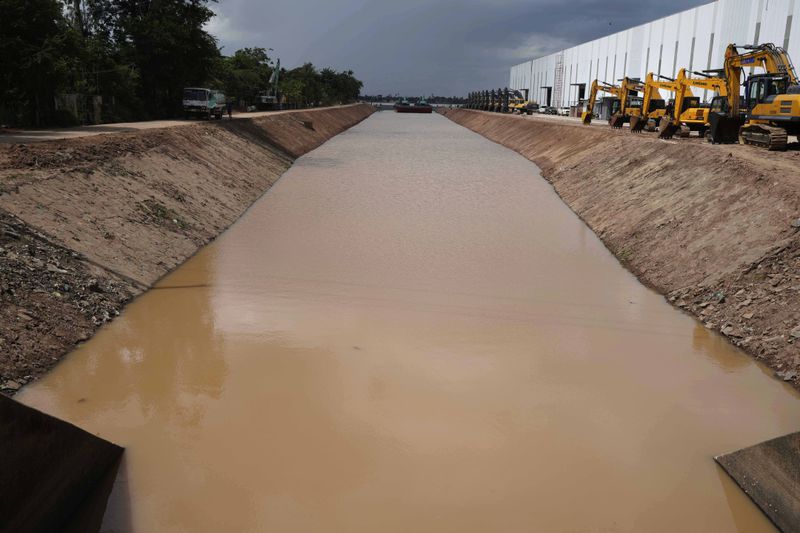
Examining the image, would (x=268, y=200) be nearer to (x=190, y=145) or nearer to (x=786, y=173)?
(x=190, y=145)

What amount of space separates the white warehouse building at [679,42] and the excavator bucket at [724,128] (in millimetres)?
15194

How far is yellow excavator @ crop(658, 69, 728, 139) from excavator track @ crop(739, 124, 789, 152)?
483cm

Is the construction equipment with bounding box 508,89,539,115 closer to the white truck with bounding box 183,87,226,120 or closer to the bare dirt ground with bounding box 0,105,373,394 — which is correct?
the white truck with bounding box 183,87,226,120

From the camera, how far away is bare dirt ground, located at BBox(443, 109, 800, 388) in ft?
31.3

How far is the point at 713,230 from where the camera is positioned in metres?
13.1

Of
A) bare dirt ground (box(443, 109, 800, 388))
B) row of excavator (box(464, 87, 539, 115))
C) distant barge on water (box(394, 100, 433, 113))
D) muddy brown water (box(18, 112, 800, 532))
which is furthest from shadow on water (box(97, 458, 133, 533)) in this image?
distant barge on water (box(394, 100, 433, 113))

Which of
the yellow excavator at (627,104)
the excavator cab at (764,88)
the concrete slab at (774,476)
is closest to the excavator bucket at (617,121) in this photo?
the yellow excavator at (627,104)

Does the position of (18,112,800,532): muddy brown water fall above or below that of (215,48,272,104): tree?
below

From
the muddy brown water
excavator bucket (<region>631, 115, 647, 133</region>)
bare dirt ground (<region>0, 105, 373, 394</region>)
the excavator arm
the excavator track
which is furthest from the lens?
excavator bucket (<region>631, 115, 647, 133</region>)

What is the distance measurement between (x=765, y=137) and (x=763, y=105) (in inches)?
51.1

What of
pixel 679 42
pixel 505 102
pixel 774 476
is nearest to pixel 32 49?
pixel 774 476

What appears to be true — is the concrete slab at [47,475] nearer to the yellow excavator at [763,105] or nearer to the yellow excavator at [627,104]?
the yellow excavator at [763,105]

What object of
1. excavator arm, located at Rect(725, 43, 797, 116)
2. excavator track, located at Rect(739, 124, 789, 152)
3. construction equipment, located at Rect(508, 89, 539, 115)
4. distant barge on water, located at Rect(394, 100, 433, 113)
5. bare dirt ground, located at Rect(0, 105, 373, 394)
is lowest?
bare dirt ground, located at Rect(0, 105, 373, 394)

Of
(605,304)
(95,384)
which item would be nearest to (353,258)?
(605,304)
